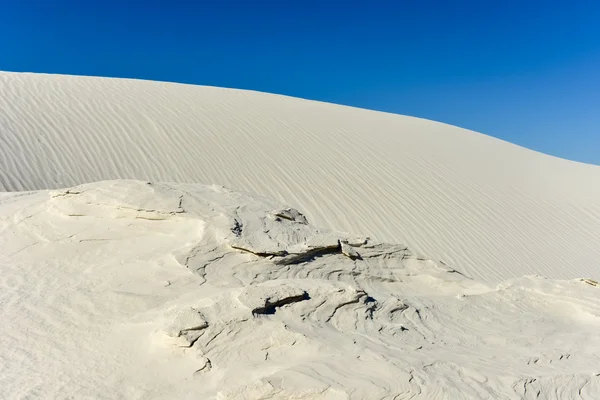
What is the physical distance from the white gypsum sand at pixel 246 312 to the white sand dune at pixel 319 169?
5.12 m

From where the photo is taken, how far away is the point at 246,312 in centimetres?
331

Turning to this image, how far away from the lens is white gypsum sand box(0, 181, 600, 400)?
2930 mm

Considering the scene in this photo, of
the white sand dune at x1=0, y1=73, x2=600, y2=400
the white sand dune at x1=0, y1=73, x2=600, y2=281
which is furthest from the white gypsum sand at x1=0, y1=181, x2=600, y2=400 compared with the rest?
the white sand dune at x1=0, y1=73, x2=600, y2=281

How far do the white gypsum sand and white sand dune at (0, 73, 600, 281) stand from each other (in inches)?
202

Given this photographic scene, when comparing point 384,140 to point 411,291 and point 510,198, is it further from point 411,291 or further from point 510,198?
point 411,291

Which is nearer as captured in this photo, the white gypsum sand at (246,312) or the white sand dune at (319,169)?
the white gypsum sand at (246,312)

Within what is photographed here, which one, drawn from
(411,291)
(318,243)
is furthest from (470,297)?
(318,243)

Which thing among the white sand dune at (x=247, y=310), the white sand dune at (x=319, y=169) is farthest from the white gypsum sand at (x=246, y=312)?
the white sand dune at (x=319, y=169)

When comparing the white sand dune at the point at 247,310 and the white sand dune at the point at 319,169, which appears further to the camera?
the white sand dune at the point at 319,169

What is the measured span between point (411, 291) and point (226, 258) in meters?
1.71

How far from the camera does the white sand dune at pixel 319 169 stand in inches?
411

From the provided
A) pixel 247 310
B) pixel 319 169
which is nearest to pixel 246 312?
pixel 247 310

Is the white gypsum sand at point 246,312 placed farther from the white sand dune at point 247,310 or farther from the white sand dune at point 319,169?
the white sand dune at point 319,169

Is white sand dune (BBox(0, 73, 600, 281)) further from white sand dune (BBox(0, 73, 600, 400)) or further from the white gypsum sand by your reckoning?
the white gypsum sand
